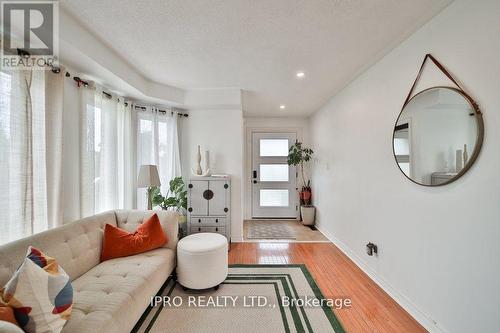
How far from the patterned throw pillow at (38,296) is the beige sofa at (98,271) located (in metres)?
0.10

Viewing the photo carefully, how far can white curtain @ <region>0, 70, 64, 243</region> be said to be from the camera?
4.98 feet

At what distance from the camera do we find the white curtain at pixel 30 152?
4.98 feet

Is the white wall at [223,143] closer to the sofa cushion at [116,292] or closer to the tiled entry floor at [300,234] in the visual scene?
the tiled entry floor at [300,234]

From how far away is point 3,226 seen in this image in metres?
1.49

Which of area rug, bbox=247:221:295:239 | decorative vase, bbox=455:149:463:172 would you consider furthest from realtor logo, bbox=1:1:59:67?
area rug, bbox=247:221:295:239

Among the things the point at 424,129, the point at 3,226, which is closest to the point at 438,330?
the point at 424,129

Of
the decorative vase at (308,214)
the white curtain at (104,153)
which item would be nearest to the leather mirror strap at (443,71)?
the decorative vase at (308,214)

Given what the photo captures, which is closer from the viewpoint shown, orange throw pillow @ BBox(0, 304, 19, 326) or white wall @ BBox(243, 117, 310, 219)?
orange throw pillow @ BBox(0, 304, 19, 326)

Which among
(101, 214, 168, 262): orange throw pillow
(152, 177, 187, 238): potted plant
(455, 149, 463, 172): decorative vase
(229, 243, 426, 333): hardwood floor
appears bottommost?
(229, 243, 426, 333): hardwood floor

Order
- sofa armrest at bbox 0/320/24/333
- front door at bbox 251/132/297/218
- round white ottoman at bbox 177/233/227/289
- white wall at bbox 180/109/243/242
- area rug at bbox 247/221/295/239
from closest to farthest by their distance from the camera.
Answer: sofa armrest at bbox 0/320/24/333
round white ottoman at bbox 177/233/227/289
white wall at bbox 180/109/243/242
area rug at bbox 247/221/295/239
front door at bbox 251/132/297/218

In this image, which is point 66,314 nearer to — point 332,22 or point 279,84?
point 332,22

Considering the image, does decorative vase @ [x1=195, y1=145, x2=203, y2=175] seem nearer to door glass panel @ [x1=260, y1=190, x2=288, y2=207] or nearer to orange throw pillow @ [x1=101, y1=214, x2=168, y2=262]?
orange throw pillow @ [x1=101, y1=214, x2=168, y2=262]

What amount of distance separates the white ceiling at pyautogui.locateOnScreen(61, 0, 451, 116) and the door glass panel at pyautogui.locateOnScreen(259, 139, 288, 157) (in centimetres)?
219

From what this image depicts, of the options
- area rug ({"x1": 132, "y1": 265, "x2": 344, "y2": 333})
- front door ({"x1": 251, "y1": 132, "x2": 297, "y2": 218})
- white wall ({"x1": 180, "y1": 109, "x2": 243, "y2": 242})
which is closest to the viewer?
area rug ({"x1": 132, "y1": 265, "x2": 344, "y2": 333})
